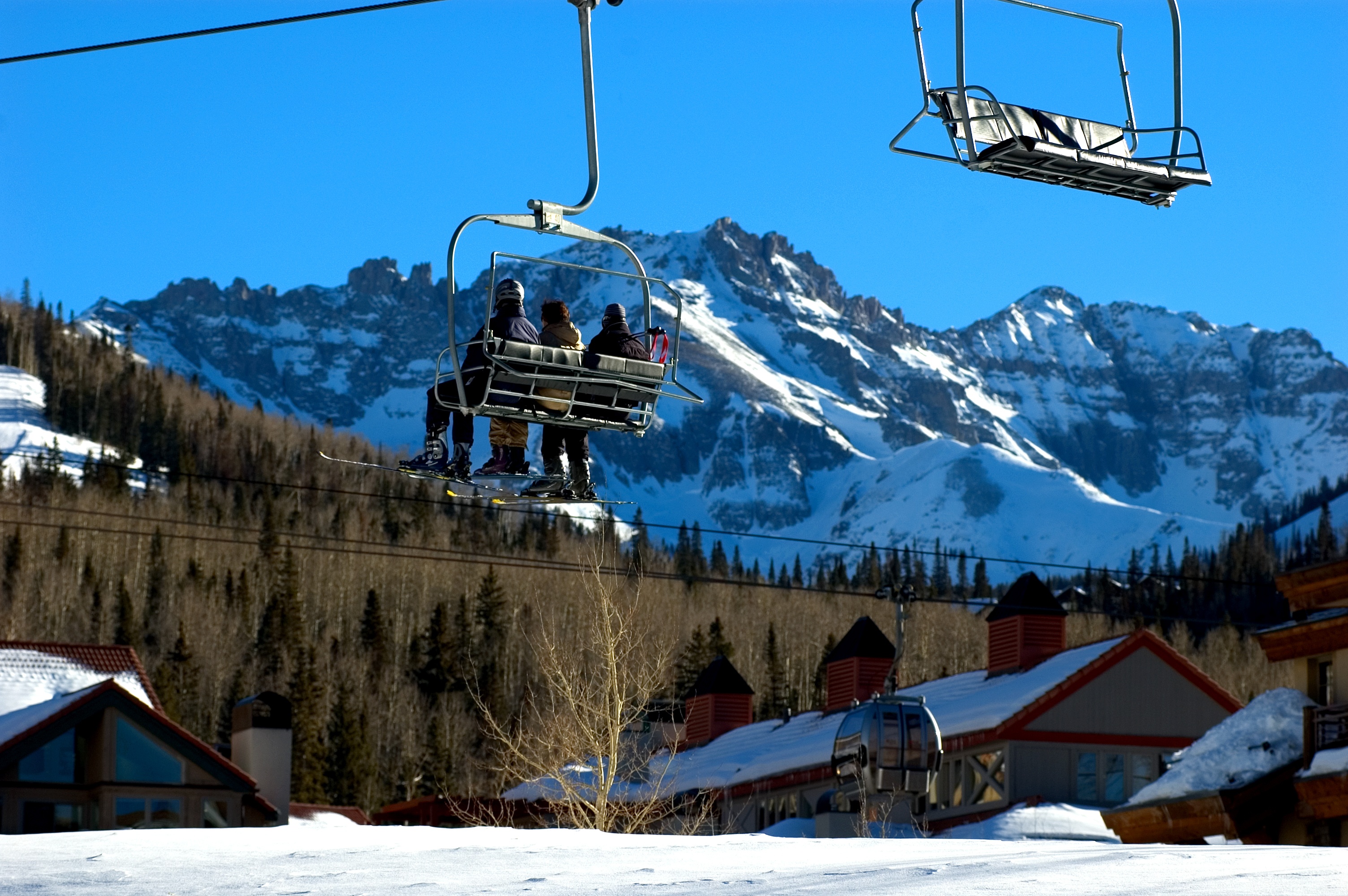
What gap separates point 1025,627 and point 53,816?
22.8 metres

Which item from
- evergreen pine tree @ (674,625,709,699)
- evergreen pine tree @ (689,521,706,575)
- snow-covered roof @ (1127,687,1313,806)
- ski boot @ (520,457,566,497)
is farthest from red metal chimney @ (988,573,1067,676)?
evergreen pine tree @ (689,521,706,575)

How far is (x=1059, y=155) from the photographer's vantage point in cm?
1045

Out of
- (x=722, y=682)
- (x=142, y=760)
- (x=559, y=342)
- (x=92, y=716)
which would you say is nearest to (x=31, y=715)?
(x=92, y=716)

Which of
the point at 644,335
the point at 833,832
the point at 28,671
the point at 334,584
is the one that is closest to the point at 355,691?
the point at 334,584

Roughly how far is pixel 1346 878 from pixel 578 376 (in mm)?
5438

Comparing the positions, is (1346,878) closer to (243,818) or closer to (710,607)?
(243,818)

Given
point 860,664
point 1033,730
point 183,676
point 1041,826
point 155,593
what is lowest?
point 1041,826

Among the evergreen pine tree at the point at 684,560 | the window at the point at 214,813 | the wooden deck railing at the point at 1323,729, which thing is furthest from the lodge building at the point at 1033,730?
the evergreen pine tree at the point at 684,560

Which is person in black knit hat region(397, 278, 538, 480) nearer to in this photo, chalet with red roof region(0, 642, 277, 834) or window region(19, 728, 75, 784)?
chalet with red roof region(0, 642, 277, 834)

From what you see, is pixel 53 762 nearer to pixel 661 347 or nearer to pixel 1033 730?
pixel 1033 730

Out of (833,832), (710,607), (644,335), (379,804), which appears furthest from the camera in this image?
(710,607)

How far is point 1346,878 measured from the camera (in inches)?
449

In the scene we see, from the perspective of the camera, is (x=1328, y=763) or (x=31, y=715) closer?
(x=1328, y=763)

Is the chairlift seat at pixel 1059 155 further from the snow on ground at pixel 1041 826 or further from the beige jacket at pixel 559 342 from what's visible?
the snow on ground at pixel 1041 826
